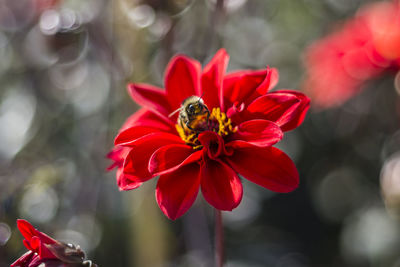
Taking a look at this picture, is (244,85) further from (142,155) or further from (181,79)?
(142,155)

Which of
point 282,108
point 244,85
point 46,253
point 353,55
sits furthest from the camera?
point 353,55

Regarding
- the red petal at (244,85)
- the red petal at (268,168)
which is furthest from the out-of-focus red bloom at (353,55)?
the red petal at (268,168)

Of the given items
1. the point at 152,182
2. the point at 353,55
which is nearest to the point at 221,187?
the point at 152,182

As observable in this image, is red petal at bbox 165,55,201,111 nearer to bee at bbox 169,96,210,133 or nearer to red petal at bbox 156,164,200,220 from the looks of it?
bee at bbox 169,96,210,133

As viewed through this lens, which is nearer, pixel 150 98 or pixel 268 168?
pixel 268 168

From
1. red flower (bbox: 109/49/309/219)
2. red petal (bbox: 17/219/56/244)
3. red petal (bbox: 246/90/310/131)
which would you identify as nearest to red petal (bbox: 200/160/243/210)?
red flower (bbox: 109/49/309/219)

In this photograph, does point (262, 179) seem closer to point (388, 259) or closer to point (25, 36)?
point (388, 259)

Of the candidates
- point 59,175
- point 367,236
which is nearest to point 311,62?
point 367,236
